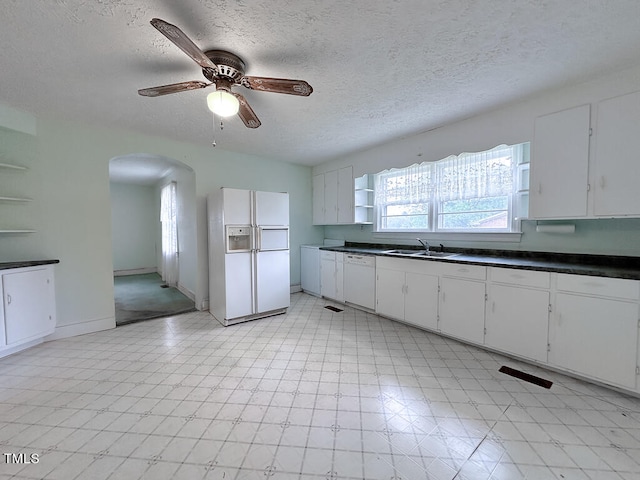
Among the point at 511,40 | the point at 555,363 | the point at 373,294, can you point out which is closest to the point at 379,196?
the point at 373,294

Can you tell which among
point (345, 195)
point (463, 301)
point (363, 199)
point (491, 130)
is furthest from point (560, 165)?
point (345, 195)

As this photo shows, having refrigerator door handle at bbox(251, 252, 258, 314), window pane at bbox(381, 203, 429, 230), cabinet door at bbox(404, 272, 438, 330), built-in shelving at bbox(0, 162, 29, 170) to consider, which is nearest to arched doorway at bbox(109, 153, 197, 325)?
built-in shelving at bbox(0, 162, 29, 170)

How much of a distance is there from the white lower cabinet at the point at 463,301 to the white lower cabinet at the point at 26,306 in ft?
14.2

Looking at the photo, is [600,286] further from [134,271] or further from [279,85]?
[134,271]

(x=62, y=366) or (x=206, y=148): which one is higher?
(x=206, y=148)

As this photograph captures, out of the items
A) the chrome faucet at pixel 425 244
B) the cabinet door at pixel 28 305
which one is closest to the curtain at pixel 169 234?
the cabinet door at pixel 28 305

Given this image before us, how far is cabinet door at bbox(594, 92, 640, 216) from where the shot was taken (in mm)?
1969

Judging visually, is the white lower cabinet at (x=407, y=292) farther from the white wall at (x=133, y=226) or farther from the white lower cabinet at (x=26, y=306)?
the white wall at (x=133, y=226)

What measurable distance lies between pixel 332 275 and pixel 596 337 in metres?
3.02

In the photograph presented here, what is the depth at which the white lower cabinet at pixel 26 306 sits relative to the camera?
7.73 feet

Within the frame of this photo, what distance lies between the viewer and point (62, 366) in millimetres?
2311

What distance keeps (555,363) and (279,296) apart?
3033 mm

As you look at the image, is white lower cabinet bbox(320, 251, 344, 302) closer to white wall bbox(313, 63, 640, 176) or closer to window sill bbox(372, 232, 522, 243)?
window sill bbox(372, 232, 522, 243)

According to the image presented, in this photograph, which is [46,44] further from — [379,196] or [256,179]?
[379,196]
